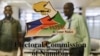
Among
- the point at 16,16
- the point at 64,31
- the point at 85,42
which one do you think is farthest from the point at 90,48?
the point at 16,16

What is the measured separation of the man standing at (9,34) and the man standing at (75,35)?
18 cm

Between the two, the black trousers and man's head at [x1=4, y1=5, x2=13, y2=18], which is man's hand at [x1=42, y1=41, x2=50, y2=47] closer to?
the black trousers

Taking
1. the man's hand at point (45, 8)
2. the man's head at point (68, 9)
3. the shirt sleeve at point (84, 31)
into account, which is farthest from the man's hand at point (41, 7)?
the shirt sleeve at point (84, 31)

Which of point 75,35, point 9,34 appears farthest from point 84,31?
point 9,34

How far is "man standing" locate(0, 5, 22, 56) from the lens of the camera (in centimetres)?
102

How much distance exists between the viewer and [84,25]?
3.33ft

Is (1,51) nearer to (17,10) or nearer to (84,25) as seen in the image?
(17,10)

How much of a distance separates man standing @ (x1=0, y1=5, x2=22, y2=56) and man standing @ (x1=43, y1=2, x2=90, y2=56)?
18cm

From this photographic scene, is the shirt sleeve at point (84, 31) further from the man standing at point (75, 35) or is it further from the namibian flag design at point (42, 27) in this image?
the namibian flag design at point (42, 27)

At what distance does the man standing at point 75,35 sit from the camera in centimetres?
101

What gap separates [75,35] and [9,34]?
39cm

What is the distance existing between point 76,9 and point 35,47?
1.10 feet

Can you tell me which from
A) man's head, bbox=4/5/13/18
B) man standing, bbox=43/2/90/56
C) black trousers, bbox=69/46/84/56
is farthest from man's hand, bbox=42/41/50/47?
man's head, bbox=4/5/13/18

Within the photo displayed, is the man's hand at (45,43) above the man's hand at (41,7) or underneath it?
underneath
